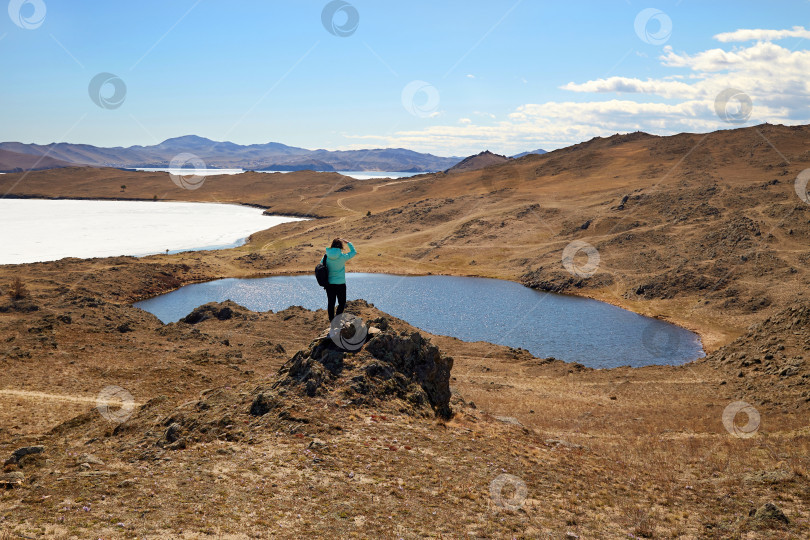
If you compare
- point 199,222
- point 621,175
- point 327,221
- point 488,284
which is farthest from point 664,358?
point 199,222

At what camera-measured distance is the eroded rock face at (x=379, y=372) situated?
18922 millimetres

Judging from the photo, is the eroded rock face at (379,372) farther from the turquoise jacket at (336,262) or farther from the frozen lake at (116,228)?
the frozen lake at (116,228)

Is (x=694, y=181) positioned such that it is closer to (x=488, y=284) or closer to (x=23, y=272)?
(x=488, y=284)

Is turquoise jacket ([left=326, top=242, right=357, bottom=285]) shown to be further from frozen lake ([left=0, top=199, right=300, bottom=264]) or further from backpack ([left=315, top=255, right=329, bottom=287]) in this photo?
frozen lake ([left=0, top=199, right=300, bottom=264])

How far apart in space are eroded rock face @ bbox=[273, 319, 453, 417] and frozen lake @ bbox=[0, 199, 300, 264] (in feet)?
281

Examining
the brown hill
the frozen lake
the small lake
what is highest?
the frozen lake

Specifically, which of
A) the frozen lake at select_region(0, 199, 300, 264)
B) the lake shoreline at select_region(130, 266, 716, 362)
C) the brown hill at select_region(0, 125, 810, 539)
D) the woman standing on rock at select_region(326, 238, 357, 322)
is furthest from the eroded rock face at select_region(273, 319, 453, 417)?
the frozen lake at select_region(0, 199, 300, 264)

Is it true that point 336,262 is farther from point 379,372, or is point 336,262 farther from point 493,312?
point 493,312

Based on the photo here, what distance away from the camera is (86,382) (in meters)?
25.9

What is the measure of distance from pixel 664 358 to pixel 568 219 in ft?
198

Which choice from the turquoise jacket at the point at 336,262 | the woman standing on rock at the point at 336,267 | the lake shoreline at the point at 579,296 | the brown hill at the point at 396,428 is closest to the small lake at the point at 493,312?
the lake shoreline at the point at 579,296

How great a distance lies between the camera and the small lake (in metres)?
48.4

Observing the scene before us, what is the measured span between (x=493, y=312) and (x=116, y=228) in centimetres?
10738

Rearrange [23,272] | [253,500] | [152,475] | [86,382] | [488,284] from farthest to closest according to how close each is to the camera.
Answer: [488,284], [23,272], [86,382], [152,475], [253,500]
